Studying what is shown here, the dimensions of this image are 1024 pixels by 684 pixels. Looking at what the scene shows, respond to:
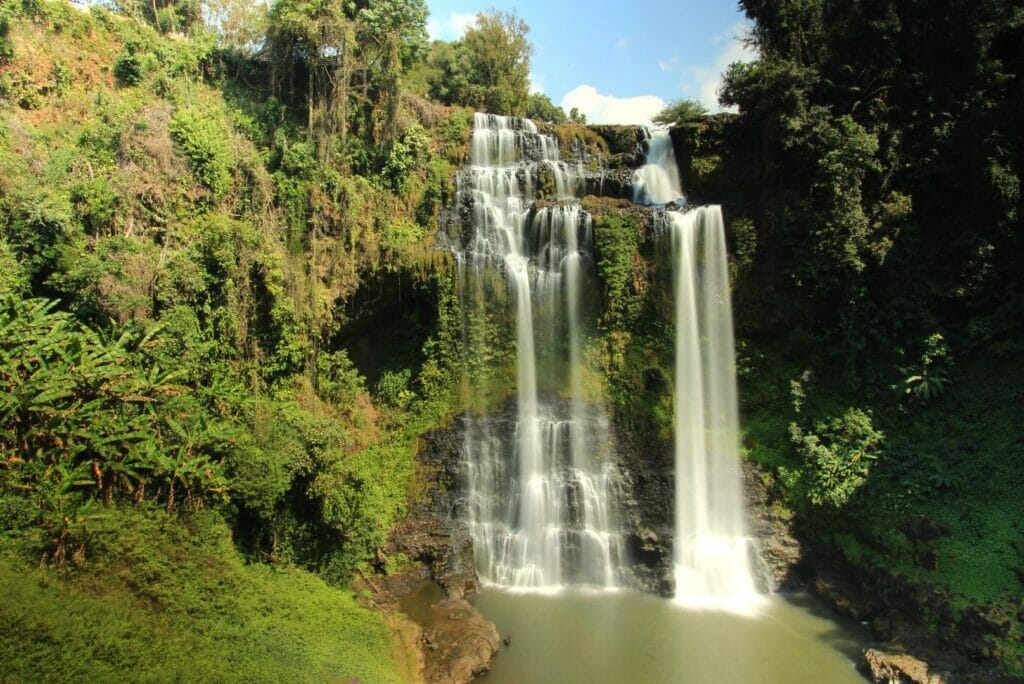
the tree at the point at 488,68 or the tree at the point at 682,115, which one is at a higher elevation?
the tree at the point at 488,68

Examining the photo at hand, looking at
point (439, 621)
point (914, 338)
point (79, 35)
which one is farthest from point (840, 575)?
point (79, 35)

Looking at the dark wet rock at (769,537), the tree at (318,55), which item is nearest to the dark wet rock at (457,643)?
the dark wet rock at (769,537)

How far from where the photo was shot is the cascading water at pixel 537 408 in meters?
13.6

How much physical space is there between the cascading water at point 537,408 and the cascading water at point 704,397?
5.57 ft

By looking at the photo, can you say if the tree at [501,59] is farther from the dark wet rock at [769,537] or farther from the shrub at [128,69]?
the dark wet rock at [769,537]

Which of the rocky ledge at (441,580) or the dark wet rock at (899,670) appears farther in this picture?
the rocky ledge at (441,580)

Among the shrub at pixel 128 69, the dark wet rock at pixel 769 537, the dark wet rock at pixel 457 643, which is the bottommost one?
the dark wet rock at pixel 457 643

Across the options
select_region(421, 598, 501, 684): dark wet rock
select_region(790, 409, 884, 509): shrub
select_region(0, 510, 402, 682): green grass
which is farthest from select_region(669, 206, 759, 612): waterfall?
select_region(0, 510, 402, 682): green grass

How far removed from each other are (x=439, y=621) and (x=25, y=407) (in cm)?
740

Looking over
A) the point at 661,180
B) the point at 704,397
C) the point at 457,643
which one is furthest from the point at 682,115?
the point at 457,643

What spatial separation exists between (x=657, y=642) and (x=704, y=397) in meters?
5.87

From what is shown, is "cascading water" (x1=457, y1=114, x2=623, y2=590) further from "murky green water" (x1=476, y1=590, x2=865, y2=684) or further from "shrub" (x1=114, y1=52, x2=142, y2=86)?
"shrub" (x1=114, y1=52, x2=142, y2=86)

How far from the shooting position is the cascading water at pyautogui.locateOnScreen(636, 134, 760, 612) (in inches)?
536

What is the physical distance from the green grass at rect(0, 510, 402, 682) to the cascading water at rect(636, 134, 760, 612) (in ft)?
23.8
